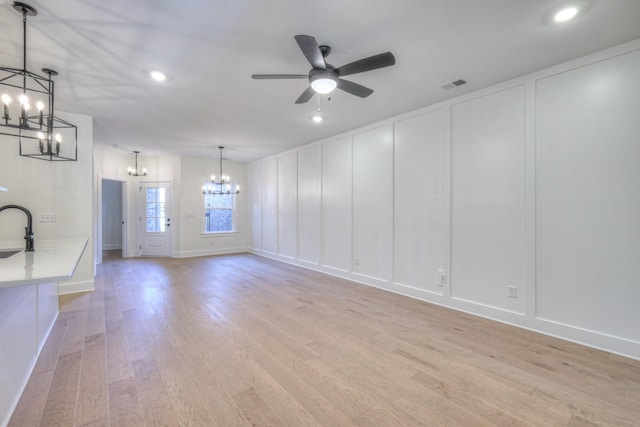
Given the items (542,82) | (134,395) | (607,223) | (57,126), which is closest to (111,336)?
(134,395)

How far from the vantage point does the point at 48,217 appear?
414 cm

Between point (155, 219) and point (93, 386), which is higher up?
point (155, 219)

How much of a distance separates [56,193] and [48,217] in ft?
1.22

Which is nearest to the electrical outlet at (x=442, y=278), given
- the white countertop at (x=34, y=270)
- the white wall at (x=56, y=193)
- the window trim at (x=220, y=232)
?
the white countertop at (x=34, y=270)

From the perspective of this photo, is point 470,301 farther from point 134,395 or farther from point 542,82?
point 134,395

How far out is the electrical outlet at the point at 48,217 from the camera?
410 cm

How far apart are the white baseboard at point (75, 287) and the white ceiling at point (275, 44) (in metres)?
2.68

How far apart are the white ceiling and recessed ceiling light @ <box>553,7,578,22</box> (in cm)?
7

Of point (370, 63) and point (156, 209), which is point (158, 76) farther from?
point (156, 209)

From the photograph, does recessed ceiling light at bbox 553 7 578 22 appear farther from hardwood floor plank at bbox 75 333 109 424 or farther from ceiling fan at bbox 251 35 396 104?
hardwood floor plank at bbox 75 333 109 424

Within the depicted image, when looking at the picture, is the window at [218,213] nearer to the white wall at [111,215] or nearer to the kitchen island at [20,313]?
the white wall at [111,215]

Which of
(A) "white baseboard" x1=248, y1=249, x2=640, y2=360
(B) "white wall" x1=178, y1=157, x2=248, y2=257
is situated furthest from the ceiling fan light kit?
(B) "white wall" x1=178, y1=157, x2=248, y2=257

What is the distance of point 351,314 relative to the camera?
11.6ft

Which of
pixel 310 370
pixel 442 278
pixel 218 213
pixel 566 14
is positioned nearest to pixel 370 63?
pixel 566 14
